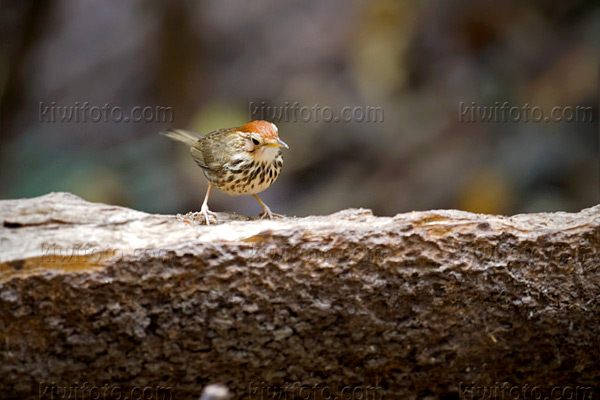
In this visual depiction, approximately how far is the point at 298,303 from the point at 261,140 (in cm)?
121

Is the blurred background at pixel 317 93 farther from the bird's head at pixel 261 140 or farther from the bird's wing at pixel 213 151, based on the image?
the bird's head at pixel 261 140

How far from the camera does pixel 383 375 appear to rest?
262 centimetres

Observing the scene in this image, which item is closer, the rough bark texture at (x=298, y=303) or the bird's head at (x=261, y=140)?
the rough bark texture at (x=298, y=303)

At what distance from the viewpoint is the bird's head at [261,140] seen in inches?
134

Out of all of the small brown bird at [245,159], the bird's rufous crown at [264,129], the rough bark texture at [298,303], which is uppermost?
the bird's rufous crown at [264,129]

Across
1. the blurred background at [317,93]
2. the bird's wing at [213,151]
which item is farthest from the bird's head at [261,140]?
the blurred background at [317,93]

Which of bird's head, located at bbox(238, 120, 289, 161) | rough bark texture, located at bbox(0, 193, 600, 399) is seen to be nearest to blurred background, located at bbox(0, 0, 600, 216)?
bird's head, located at bbox(238, 120, 289, 161)

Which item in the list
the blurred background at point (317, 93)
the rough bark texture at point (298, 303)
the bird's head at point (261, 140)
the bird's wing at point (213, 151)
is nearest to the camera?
the rough bark texture at point (298, 303)

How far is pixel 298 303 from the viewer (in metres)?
2.46

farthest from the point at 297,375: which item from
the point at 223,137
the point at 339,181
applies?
the point at 339,181

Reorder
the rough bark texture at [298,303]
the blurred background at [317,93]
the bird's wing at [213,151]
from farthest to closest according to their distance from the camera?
1. the blurred background at [317,93]
2. the bird's wing at [213,151]
3. the rough bark texture at [298,303]

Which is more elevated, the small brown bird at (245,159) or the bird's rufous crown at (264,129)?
the bird's rufous crown at (264,129)

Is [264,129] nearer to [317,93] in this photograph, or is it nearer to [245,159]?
[245,159]

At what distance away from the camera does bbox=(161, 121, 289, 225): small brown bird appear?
3.43 m
